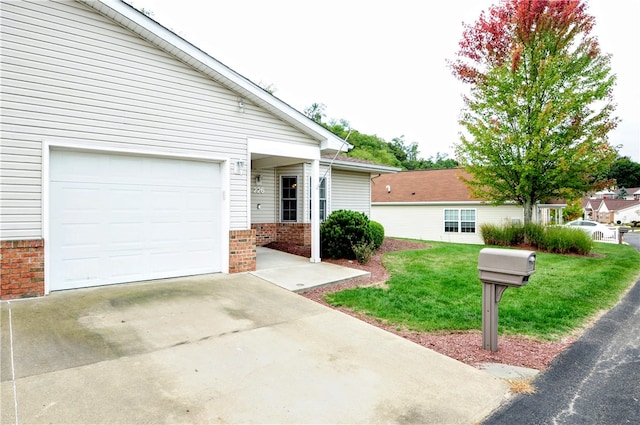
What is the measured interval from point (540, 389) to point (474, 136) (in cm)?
1324

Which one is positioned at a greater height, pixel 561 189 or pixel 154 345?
pixel 561 189

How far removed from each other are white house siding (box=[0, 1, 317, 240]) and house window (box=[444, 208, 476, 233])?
53.4 feet

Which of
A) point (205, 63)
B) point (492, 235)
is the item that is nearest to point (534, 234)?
point (492, 235)

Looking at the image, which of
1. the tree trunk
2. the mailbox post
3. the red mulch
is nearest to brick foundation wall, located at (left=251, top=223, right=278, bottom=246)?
the red mulch

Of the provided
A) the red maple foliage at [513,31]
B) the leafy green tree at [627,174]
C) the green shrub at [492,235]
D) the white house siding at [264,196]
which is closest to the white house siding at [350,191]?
the white house siding at [264,196]

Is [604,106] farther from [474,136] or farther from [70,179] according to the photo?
[70,179]

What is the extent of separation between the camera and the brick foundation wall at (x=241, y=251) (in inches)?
293

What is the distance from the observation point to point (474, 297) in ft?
21.3

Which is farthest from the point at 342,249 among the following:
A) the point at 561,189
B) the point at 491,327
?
the point at 561,189

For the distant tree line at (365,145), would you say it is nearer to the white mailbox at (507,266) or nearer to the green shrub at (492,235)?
the green shrub at (492,235)

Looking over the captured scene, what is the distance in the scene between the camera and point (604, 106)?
13617 millimetres

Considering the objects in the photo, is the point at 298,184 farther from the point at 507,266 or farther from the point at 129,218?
the point at 507,266

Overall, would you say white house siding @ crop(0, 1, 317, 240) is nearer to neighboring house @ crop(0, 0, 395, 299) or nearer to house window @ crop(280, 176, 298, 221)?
neighboring house @ crop(0, 0, 395, 299)

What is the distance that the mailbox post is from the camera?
3.80 metres
